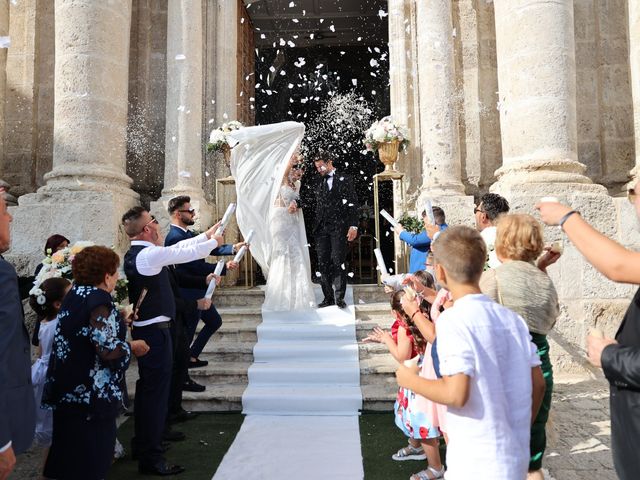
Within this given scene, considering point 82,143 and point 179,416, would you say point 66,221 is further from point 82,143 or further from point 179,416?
point 179,416

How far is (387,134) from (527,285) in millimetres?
5192

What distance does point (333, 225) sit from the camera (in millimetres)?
6668

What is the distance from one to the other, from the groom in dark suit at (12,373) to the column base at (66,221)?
4016mm

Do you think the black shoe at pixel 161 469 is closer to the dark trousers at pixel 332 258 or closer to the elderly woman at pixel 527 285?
the elderly woman at pixel 527 285

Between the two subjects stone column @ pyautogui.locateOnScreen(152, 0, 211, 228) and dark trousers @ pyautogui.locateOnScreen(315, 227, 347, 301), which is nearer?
dark trousers @ pyautogui.locateOnScreen(315, 227, 347, 301)

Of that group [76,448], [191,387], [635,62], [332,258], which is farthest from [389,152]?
[76,448]

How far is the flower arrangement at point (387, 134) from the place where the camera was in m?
7.48

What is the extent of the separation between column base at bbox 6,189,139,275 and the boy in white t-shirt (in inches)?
206

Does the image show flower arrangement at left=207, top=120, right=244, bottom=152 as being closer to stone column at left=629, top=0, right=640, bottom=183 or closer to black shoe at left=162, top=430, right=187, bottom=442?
black shoe at left=162, top=430, right=187, bottom=442

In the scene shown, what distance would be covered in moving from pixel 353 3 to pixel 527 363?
1231 centimetres

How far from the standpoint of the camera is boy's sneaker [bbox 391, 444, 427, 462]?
12.0 feet

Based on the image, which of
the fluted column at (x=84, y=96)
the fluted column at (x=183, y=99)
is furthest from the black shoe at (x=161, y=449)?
the fluted column at (x=183, y=99)

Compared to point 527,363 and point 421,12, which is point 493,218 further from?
point 421,12

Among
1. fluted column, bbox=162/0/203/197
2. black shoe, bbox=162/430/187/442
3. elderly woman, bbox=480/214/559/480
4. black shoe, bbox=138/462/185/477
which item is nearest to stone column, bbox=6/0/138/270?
fluted column, bbox=162/0/203/197
